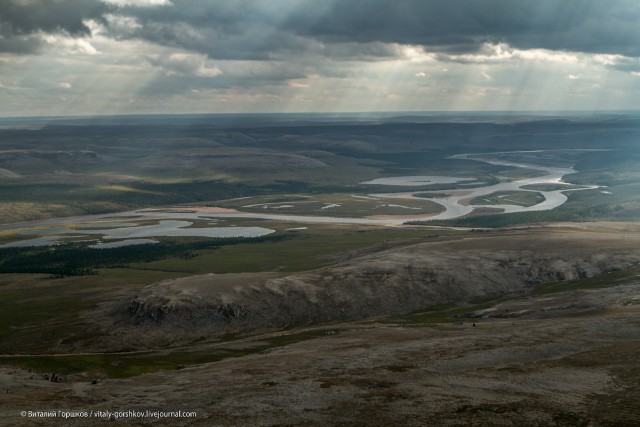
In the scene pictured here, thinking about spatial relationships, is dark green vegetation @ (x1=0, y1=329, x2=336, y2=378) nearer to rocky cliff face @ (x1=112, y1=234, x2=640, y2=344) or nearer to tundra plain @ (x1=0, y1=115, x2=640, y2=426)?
tundra plain @ (x1=0, y1=115, x2=640, y2=426)

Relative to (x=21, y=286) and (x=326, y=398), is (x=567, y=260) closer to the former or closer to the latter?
(x=326, y=398)

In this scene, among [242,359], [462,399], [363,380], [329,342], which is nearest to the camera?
[462,399]

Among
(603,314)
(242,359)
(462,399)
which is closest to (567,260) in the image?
(603,314)

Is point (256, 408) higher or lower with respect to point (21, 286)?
higher

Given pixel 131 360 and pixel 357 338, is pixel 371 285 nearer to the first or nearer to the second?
pixel 357 338

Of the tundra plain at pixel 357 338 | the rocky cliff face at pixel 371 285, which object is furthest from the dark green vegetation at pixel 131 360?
the rocky cliff face at pixel 371 285

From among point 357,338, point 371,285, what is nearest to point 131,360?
point 357,338

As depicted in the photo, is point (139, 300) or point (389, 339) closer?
point (389, 339)

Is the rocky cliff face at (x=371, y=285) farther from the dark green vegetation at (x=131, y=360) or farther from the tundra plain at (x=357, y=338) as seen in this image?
the dark green vegetation at (x=131, y=360)

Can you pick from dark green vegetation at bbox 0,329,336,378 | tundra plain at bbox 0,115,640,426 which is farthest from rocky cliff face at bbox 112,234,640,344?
dark green vegetation at bbox 0,329,336,378
